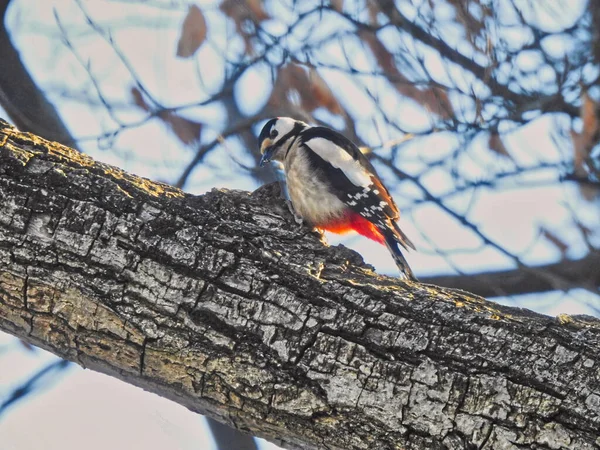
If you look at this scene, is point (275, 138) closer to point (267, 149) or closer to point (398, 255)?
point (267, 149)

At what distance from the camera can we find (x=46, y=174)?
216 cm

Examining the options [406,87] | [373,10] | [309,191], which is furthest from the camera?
[373,10]

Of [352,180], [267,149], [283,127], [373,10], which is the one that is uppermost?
[373,10]

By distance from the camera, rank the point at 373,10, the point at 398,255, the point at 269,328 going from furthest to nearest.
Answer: the point at 373,10, the point at 398,255, the point at 269,328

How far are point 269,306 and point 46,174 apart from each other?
0.74 m

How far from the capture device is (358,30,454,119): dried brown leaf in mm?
4195

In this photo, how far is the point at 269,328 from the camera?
197cm

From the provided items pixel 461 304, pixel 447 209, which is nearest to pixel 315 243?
pixel 461 304

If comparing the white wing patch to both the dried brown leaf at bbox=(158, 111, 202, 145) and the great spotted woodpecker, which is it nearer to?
the great spotted woodpecker

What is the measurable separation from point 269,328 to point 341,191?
2015 millimetres

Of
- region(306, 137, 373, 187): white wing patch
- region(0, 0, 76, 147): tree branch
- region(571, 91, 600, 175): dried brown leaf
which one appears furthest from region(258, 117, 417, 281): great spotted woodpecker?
region(0, 0, 76, 147): tree branch

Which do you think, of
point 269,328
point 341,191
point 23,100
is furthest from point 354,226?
point 269,328

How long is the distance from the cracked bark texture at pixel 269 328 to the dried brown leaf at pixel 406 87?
7.18 feet

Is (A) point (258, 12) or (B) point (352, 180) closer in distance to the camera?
(B) point (352, 180)
